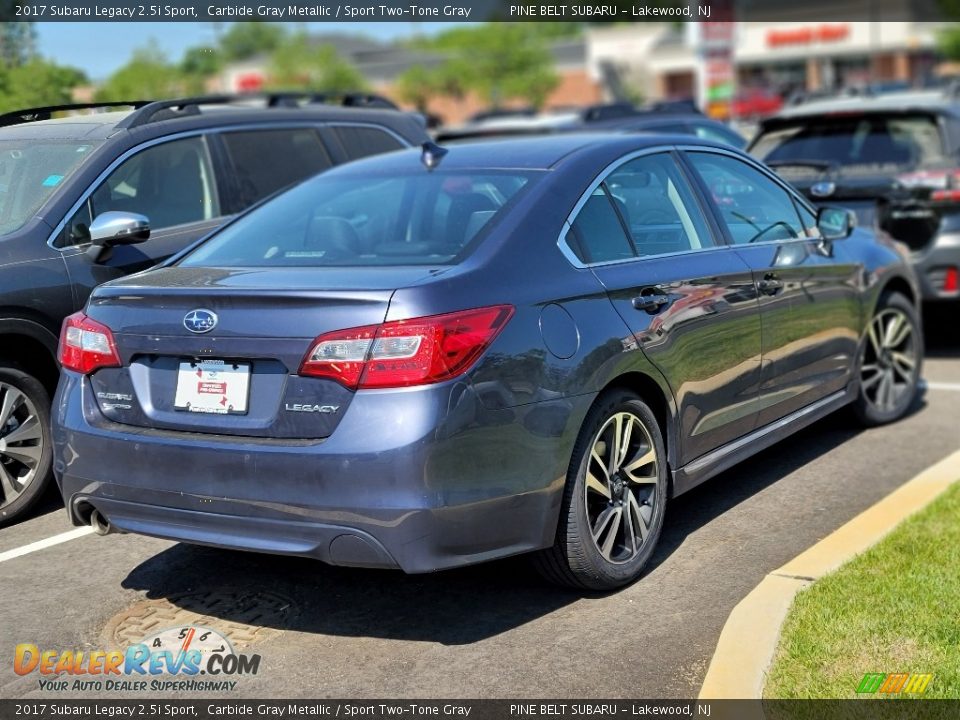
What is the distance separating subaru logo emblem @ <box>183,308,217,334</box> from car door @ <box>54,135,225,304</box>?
2065 mm

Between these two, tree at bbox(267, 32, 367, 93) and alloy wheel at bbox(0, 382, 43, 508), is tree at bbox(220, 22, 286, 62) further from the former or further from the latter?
alloy wheel at bbox(0, 382, 43, 508)

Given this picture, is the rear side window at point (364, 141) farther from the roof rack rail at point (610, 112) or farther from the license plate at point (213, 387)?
the roof rack rail at point (610, 112)

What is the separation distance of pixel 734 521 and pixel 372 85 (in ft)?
272

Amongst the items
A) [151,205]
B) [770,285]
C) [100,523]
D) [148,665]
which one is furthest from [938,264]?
[148,665]

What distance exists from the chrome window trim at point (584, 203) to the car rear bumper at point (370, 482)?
1.90 ft

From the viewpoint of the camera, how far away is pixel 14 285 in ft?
19.7

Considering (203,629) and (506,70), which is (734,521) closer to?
(203,629)

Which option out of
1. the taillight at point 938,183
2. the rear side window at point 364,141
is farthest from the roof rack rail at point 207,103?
the taillight at point 938,183

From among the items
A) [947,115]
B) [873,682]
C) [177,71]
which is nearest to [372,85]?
[177,71]

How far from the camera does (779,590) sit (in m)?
4.72

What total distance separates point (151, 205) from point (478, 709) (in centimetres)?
394

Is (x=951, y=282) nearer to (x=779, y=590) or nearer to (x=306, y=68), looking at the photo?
(x=779, y=590)

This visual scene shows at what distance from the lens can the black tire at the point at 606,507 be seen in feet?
15.3

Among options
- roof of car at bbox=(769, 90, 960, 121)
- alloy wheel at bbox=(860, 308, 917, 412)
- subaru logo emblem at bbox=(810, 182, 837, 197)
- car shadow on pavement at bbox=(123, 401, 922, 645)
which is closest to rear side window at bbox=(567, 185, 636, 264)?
car shadow on pavement at bbox=(123, 401, 922, 645)
